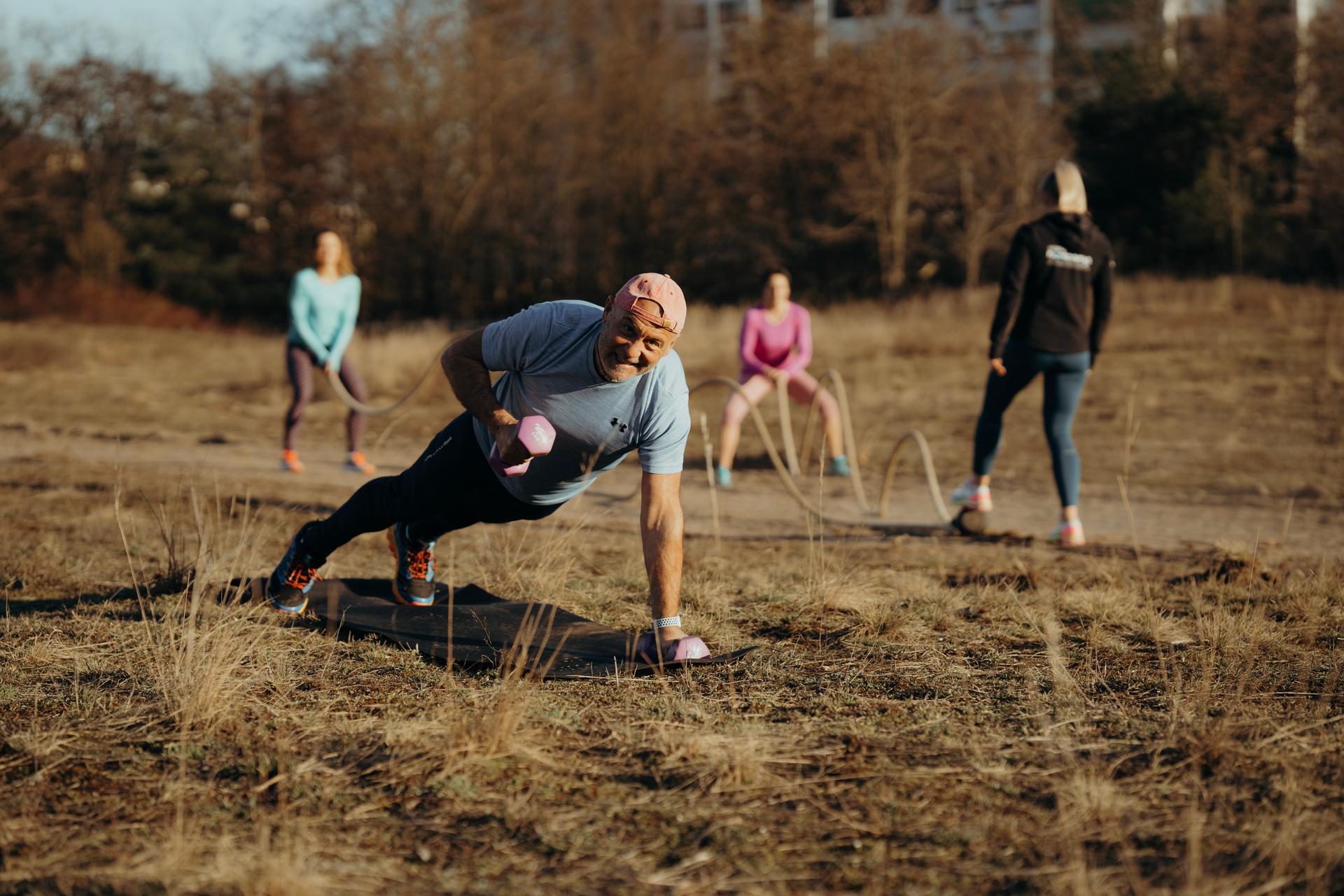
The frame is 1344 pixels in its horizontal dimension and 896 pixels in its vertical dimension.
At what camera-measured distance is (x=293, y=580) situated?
4625mm

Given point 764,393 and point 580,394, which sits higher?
point 580,394

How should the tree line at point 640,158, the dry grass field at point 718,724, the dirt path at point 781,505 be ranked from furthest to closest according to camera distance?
the tree line at point 640,158, the dirt path at point 781,505, the dry grass field at point 718,724

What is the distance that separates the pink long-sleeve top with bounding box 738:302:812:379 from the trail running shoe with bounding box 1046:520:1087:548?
2626 millimetres

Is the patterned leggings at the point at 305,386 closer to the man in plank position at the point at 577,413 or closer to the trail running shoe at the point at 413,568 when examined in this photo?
the trail running shoe at the point at 413,568

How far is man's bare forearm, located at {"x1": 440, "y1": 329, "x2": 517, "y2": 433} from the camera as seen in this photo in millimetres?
3906

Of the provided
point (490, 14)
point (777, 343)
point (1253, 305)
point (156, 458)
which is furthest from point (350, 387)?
point (490, 14)

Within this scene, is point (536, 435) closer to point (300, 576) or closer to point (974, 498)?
point (300, 576)

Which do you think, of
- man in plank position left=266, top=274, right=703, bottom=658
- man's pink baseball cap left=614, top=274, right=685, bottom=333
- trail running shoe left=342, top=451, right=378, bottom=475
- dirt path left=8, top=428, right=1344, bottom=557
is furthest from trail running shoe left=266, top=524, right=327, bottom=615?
trail running shoe left=342, top=451, right=378, bottom=475

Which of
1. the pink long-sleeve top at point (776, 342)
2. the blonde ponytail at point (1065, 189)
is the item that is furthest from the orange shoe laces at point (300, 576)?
the pink long-sleeve top at point (776, 342)

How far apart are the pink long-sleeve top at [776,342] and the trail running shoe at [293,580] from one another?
4780 mm

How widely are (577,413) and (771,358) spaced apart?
5.27 metres

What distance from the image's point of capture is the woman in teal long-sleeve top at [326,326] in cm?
891

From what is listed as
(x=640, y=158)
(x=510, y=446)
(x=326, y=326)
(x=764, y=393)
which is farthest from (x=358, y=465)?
(x=640, y=158)

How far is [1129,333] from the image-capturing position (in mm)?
17625
